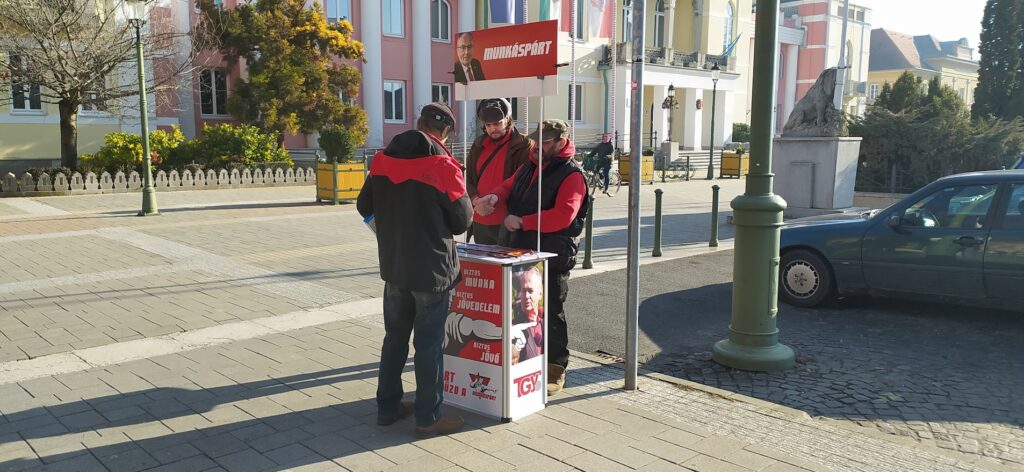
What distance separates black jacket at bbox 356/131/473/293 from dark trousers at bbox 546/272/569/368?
3.47 feet

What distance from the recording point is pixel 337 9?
32500 millimetres

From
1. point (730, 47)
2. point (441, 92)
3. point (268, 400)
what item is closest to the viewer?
point (268, 400)

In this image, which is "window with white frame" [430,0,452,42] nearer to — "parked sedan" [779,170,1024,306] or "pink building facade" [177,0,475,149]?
"pink building facade" [177,0,475,149]

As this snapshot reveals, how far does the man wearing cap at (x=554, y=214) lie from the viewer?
15.8 ft

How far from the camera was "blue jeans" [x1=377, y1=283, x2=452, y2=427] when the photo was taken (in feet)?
13.4

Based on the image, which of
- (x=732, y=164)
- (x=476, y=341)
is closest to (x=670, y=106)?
(x=732, y=164)

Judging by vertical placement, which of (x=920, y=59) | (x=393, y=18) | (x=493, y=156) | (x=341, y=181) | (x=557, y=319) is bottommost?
(x=557, y=319)

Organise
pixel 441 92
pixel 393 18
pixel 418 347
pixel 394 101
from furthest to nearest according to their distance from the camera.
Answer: pixel 441 92
pixel 394 101
pixel 393 18
pixel 418 347

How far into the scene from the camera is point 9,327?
255 inches

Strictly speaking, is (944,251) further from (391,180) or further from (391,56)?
(391,56)

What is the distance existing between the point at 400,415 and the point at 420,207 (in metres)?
1.31

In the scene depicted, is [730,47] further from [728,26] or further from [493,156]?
[493,156]

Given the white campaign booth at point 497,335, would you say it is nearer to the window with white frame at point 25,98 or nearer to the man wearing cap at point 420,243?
the man wearing cap at point 420,243

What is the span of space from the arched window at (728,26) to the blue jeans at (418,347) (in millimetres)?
48933
